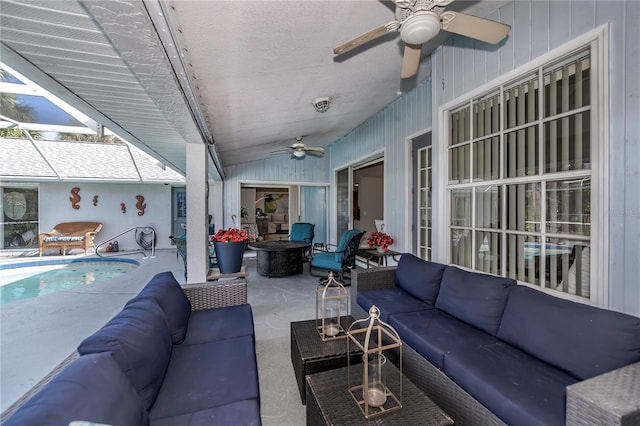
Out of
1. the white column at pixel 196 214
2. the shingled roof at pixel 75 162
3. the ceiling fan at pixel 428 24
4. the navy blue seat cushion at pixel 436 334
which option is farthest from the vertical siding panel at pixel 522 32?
the shingled roof at pixel 75 162

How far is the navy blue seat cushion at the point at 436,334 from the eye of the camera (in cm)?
178

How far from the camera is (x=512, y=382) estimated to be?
55.4 inches

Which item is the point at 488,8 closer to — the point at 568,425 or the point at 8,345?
the point at 568,425

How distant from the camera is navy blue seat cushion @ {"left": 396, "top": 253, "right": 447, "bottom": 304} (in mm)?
2584

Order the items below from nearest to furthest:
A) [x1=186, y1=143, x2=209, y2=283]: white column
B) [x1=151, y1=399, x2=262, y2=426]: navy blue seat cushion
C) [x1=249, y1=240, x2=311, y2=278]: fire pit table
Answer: [x1=151, y1=399, x2=262, y2=426]: navy blue seat cushion
[x1=186, y1=143, x2=209, y2=283]: white column
[x1=249, y1=240, x2=311, y2=278]: fire pit table

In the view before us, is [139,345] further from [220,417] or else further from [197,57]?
[197,57]

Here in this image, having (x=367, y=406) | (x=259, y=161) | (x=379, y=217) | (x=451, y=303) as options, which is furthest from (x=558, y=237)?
(x=259, y=161)

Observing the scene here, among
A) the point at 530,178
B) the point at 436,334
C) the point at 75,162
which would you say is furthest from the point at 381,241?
the point at 75,162

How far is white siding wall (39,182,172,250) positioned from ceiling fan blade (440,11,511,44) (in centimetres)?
941

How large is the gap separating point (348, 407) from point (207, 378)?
0.76 metres

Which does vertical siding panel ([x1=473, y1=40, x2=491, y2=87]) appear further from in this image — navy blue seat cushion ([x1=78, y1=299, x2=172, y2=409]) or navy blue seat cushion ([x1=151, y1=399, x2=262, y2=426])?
navy blue seat cushion ([x1=78, y1=299, x2=172, y2=409])

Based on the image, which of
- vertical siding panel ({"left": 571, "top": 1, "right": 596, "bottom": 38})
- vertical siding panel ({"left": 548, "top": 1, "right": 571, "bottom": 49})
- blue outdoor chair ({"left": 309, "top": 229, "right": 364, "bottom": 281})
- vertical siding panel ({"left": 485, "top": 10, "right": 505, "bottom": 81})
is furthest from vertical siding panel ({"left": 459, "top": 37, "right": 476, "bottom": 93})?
blue outdoor chair ({"left": 309, "top": 229, "right": 364, "bottom": 281})

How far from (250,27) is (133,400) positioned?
2245 mm

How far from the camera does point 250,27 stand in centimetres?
194
